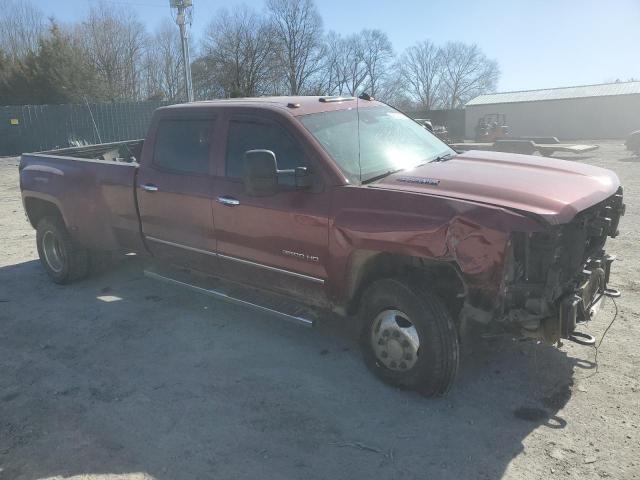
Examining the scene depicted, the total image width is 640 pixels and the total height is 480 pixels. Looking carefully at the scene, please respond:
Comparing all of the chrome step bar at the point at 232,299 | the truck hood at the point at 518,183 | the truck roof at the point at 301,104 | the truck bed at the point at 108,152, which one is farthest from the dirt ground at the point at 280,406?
the truck bed at the point at 108,152

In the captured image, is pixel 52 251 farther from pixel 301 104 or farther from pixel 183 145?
pixel 301 104

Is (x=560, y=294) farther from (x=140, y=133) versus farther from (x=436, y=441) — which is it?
(x=140, y=133)

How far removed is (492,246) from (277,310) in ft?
6.02

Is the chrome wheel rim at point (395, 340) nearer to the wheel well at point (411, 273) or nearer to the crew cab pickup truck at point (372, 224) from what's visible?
the crew cab pickup truck at point (372, 224)

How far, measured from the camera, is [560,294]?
3.43m

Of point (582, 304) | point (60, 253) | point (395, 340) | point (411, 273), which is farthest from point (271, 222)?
point (60, 253)

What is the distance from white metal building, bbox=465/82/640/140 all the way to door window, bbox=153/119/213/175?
42.5m

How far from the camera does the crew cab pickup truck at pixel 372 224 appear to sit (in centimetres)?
324

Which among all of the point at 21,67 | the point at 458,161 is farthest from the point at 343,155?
the point at 21,67

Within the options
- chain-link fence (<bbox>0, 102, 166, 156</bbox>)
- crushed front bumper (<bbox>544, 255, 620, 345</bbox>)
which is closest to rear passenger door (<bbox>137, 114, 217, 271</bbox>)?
crushed front bumper (<bbox>544, 255, 620, 345</bbox>)

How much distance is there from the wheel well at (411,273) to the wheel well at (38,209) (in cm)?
409

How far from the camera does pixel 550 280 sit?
3223mm

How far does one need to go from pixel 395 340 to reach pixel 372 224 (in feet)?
2.66

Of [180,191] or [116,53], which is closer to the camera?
[180,191]
